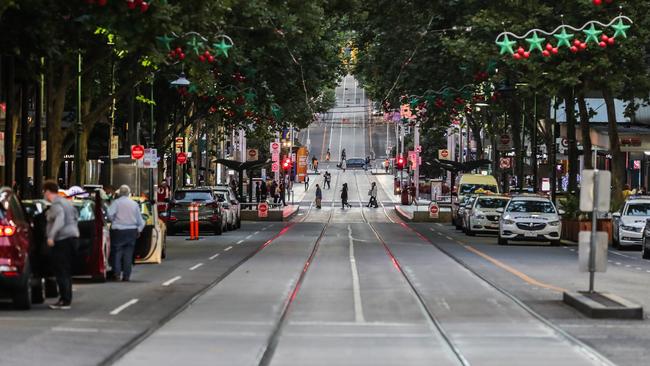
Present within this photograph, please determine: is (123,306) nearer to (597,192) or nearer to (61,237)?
(61,237)

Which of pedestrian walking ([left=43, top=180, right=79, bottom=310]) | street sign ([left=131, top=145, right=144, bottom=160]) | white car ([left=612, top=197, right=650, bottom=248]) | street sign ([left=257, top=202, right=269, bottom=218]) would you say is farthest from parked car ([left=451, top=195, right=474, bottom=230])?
pedestrian walking ([left=43, top=180, right=79, bottom=310])

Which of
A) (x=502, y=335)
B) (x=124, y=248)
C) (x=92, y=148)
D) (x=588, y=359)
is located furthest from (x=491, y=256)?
(x=92, y=148)

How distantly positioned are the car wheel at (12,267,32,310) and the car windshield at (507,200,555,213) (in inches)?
1079

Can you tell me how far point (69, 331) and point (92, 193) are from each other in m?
15.5

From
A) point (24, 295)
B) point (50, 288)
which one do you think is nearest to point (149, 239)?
point (50, 288)

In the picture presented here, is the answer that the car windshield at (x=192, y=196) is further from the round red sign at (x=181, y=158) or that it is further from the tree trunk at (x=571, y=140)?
the round red sign at (x=181, y=158)

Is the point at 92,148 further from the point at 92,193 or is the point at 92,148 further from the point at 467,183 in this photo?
the point at 92,193

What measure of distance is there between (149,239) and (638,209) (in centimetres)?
1808

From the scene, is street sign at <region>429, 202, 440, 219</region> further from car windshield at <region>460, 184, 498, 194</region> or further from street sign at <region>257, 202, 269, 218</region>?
street sign at <region>257, 202, 269, 218</region>

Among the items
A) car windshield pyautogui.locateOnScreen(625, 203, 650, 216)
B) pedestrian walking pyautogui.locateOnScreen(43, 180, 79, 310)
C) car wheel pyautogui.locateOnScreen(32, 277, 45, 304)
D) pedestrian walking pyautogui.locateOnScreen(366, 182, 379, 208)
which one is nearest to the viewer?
pedestrian walking pyautogui.locateOnScreen(43, 180, 79, 310)

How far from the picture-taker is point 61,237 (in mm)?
19938

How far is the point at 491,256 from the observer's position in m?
37.4

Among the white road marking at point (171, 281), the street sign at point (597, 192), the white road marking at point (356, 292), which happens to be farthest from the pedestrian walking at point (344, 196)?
the street sign at point (597, 192)

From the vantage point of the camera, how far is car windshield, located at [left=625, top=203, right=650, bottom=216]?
42.9 metres
